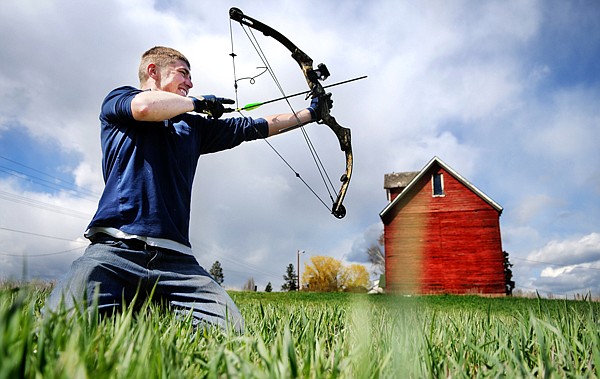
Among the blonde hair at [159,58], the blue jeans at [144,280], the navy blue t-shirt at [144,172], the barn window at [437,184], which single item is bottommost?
the blue jeans at [144,280]

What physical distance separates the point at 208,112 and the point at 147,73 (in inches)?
19.6

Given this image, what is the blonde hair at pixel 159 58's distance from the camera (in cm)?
316

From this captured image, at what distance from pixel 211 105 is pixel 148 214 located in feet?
2.79

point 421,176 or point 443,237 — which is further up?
point 421,176

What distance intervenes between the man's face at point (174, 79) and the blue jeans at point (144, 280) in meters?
1.08

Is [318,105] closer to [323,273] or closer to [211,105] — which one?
[211,105]

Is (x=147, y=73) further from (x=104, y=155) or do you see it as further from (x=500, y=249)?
(x=500, y=249)

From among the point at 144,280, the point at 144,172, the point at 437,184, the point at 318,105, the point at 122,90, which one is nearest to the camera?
the point at 144,280

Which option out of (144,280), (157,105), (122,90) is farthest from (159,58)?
(144,280)

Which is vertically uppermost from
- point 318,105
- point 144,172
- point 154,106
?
point 318,105

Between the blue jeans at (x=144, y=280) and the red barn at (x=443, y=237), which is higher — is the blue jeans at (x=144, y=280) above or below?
below

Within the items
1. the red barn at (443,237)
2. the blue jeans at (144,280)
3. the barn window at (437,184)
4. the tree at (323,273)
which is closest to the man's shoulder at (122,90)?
the blue jeans at (144,280)

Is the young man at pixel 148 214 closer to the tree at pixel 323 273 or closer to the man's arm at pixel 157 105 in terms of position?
the man's arm at pixel 157 105

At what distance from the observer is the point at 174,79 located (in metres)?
3.13
